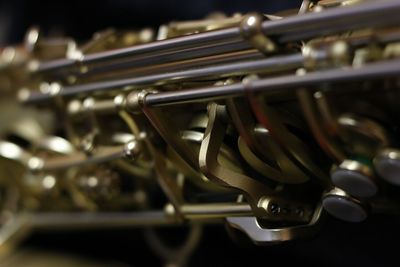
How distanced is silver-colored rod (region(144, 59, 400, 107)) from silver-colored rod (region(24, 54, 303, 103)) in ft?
0.09

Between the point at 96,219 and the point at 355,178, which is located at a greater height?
the point at 355,178

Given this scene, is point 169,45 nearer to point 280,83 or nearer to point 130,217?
point 280,83

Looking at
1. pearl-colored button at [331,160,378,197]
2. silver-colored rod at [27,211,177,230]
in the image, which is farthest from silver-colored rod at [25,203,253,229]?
pearl-colored button at [331,160,378,197]

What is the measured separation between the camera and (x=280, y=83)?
21.3 inches

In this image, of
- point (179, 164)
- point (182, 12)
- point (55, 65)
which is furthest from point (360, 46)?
point (182, 12)

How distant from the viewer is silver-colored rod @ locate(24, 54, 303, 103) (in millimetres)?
574

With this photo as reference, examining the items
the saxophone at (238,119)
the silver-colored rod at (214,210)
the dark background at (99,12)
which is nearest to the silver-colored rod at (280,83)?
the saxophone at (238,119)

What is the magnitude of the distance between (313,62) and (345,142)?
82mm

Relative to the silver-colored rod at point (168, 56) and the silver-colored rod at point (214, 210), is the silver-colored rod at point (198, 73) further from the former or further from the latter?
the silver-colored rod at point (214, 210)

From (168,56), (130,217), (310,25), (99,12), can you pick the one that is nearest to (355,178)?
(310,25)

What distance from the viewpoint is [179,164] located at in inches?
28.8

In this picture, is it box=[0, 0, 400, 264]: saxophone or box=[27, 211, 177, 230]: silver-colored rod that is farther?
box=[27, 211, 177, 230]: silver-colored rod

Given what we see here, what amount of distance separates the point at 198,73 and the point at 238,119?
67 millimetres

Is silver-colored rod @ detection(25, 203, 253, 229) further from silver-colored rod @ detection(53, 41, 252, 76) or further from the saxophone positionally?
silver-colored rod @ detection(53, 41, 252, 76)
